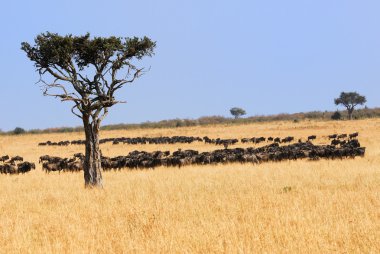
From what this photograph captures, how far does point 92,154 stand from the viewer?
64.6ft

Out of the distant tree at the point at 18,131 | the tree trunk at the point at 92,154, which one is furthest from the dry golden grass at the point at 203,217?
A: the distant tree at the point at 18,131

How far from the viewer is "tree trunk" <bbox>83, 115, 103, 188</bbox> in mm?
19484

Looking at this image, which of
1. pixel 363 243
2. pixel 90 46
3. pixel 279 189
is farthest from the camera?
pixel 90 46

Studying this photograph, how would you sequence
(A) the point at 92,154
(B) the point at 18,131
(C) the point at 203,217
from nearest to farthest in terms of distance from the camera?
(C) the point at 203,217, (A) the point at 92,154, (B) the point at 18,131

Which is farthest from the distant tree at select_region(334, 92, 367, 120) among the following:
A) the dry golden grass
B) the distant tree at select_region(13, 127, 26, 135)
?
the dry golden grass

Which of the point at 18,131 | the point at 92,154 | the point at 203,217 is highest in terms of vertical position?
the point at 18,131

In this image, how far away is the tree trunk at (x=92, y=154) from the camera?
19484 millimetres

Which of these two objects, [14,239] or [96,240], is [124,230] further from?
[14,239]

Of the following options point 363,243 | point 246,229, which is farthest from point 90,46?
point 363,243

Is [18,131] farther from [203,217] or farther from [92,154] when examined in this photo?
[203,217]

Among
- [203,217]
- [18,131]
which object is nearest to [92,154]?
[203,217]

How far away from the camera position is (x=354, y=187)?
16625 millimetres

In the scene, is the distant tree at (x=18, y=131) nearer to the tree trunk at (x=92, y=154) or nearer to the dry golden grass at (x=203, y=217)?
the dry golden grass at (x=203, y=217)

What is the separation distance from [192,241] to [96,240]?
2.05m
